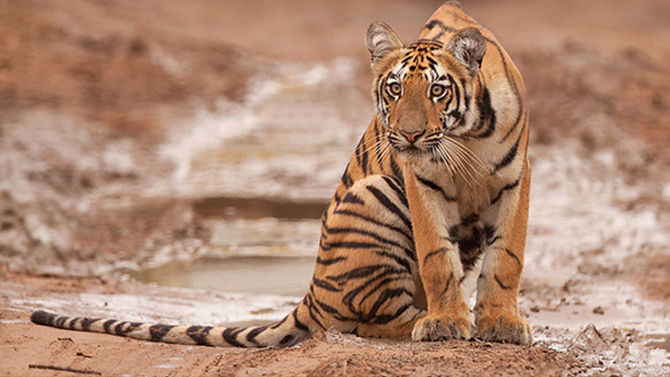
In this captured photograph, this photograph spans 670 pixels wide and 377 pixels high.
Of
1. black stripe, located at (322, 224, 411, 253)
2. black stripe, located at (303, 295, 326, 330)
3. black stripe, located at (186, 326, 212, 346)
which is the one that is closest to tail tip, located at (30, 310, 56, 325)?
black stripe, located at (186, 326, 212, 346)

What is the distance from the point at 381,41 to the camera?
469 centimetres

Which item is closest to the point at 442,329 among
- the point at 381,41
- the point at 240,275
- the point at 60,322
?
the point at 381,41

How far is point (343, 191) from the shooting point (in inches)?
204

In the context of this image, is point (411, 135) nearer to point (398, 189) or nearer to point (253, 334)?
point (398, 189)

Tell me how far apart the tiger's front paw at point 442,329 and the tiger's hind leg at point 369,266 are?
0.84ft

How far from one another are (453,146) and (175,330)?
1825 millimetres

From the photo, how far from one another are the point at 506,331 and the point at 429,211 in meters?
0.69

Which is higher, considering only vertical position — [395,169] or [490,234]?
[395,169]

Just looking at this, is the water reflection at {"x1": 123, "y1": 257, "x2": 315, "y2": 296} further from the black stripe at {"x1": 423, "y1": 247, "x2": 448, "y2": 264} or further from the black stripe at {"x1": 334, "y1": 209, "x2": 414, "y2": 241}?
the black stripe at {"x1": 423, "y1": 247, "x2": 448, "y2": 264}

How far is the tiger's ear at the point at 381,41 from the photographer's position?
466 cm

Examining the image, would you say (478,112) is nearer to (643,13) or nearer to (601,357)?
(601,357)

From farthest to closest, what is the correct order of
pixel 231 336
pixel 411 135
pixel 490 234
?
1. pixel 231 336
2. pixel 490 234
3. pixel 411 135

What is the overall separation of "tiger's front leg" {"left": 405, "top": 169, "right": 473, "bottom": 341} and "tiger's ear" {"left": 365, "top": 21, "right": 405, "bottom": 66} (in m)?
0.61

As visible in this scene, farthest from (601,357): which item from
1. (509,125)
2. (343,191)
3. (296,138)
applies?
(296,138)
